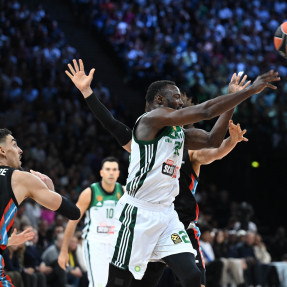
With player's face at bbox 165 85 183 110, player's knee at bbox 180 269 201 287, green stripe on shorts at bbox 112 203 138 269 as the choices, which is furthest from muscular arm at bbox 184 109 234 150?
player's knee at bbox 180 269 201 287

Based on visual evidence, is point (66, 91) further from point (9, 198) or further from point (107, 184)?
point (9, 198)

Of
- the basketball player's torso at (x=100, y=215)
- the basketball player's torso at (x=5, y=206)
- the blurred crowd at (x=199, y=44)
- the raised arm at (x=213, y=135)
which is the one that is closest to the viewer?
the basketball player's torso at (x=5, y=206)

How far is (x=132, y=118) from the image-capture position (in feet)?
58.3

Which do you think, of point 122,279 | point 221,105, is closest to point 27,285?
point 122,279

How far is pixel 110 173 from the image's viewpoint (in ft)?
30.1

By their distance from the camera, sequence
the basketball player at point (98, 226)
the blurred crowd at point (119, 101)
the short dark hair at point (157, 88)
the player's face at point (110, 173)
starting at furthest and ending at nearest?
the blurred crowd at point (119, 101), the player's face at point (110, 173), the basketball player at point (98, 226), the short dark hair at point (157, 88)

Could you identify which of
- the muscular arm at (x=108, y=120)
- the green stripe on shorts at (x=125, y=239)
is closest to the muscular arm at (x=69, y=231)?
the muscular arm at (x=108, y=120)

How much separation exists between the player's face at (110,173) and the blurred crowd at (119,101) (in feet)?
7.70

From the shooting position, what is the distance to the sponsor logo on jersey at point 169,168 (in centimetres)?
545

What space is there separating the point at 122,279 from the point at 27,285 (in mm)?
5618

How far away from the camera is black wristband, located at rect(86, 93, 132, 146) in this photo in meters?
5.99

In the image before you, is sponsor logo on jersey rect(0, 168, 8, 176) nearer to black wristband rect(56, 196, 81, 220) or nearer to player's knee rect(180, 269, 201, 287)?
black wristband rect(56, 196, 81, 220)

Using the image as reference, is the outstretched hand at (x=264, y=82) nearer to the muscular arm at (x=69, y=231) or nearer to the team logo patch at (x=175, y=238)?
the team logo patch at (x=175, y=238)

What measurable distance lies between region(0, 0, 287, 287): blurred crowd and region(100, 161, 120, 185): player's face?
235cm
